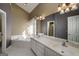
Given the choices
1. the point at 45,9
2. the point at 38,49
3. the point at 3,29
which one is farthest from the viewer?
the point at 38,49

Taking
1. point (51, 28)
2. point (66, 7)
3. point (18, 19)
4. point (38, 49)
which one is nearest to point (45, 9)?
point (51, 28)

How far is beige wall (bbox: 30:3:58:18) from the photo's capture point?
2962mm

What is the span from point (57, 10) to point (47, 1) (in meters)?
0.55

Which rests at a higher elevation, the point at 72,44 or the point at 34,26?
the point at 34,26

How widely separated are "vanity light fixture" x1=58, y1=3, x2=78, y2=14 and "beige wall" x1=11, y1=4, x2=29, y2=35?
0.89 meters

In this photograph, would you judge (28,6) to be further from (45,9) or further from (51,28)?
(51,28)

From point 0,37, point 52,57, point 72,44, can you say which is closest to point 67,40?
point 72,44

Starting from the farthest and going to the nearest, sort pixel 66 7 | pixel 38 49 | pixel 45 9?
pixel 38 49
pixel 45 9
pixel 66 7

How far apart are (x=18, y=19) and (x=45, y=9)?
3.16ft

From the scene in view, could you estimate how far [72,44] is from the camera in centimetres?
263

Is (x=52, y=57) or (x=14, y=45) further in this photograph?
(x=14, y=45)

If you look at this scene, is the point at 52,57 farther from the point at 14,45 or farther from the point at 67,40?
the point at 14,45

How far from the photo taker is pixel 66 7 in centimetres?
284

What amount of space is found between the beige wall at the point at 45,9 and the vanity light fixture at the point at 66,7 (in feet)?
0.42
